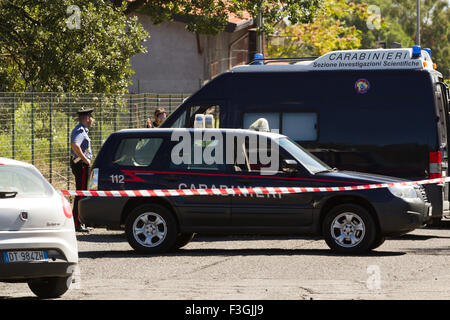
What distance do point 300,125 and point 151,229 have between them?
3.48 meters

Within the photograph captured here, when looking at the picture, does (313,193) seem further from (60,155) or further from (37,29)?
(37,29)

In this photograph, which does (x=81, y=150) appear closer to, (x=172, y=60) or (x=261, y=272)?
(x=261, y=272)

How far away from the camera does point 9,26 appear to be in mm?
23828

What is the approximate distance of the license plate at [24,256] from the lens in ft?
29.1

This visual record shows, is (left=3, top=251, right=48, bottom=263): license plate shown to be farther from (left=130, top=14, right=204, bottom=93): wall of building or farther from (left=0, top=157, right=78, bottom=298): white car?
(left=130, top=14, right=204, bottom=93): wall of building

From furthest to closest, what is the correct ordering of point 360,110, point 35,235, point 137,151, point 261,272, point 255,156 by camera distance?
1. point 360,110
2. point 137,151
3. point 255,156
4. point 261,272
5. point 35,235

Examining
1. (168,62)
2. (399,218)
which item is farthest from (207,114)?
(168,62)

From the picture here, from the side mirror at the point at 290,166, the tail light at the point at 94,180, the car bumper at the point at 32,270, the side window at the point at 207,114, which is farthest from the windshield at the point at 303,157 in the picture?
the car bumper at the point at 32,270

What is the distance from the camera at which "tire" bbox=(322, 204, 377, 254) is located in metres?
13.2

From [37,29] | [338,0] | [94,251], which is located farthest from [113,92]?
[338,0]

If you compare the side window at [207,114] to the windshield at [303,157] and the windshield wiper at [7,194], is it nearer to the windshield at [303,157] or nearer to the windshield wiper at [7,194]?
the windshield at [303,157]

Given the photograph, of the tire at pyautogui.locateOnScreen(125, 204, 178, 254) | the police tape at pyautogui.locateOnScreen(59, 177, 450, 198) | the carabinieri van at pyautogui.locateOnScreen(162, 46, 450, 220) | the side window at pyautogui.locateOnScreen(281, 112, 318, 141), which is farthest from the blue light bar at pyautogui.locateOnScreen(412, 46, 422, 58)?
the tire at pyautogui.locateOnScreen(125, 204, 178, 254)

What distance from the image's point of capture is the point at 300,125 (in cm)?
1595
